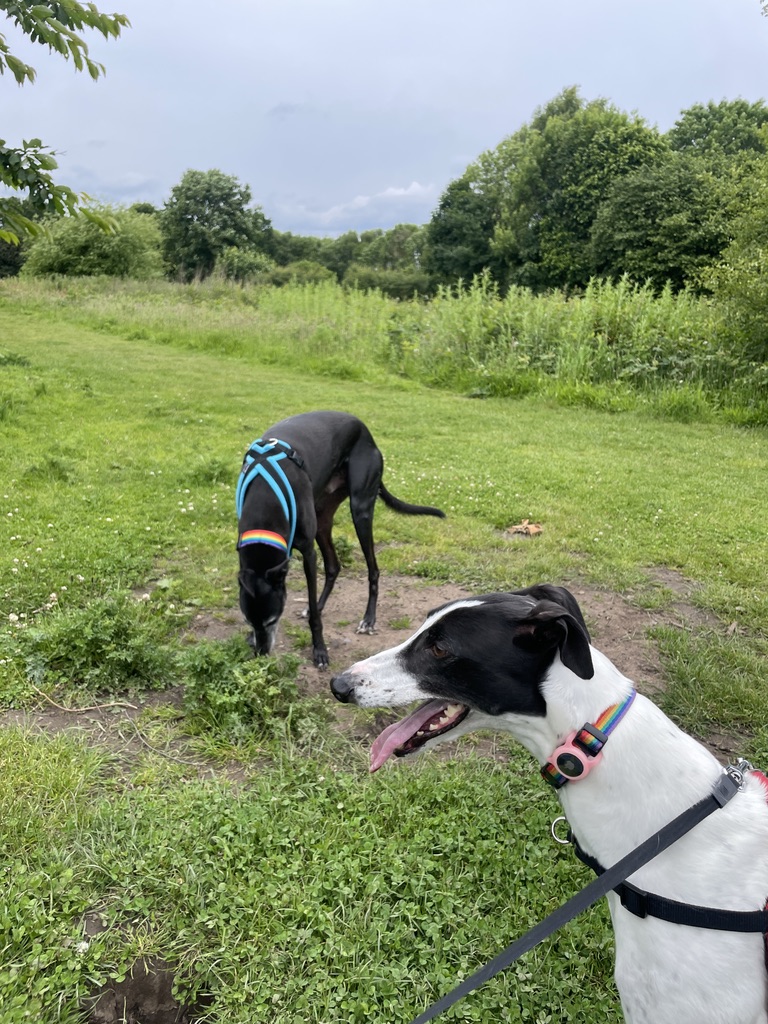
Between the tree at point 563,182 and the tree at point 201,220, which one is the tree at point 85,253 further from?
the tree at point 563,182

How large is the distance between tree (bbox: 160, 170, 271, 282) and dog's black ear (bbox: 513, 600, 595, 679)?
128 feet

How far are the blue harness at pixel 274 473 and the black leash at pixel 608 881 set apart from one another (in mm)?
2340

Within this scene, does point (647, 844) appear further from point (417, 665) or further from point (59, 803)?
point (59, 803)

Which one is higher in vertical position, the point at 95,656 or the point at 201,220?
the point at 201,220

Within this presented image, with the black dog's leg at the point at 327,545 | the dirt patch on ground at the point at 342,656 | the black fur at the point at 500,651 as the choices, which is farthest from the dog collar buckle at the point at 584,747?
the black dog's leg at the point at 327,545

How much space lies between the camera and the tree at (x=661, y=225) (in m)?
23.8

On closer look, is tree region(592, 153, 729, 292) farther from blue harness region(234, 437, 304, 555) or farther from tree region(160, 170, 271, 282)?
blue harness region(234, 437, 304, 555)

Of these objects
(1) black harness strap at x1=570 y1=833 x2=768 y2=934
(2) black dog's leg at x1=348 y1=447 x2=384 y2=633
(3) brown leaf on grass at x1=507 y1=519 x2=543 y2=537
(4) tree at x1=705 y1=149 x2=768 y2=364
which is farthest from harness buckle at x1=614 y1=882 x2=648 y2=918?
(4) tree at x1=705 y1=149 x2=768 y2=364

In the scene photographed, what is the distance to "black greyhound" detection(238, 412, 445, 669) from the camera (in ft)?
11.2

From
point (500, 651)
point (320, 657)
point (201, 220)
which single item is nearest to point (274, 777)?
point (320, 657)

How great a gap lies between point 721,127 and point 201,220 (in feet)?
91.2

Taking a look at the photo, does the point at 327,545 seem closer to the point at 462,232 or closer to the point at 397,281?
the point at 462,232

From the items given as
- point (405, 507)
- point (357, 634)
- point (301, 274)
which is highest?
point (301, 274)

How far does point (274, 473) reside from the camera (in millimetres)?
3678
